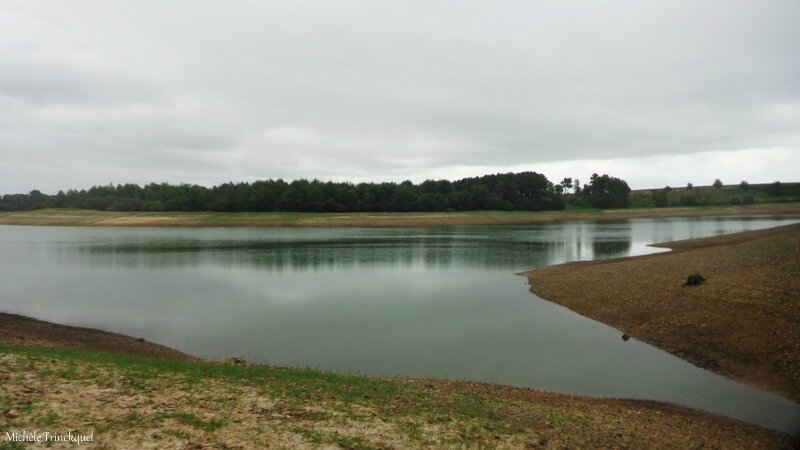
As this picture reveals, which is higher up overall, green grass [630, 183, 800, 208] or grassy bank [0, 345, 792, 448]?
green grass [630, 183, 800, 208]

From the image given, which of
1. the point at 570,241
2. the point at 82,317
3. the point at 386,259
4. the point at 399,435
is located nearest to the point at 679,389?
the point at 399,435

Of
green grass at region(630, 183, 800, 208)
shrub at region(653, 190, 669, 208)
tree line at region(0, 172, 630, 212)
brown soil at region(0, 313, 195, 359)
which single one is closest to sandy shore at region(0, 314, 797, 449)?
brown soil at region(0, 313, 195, 359)

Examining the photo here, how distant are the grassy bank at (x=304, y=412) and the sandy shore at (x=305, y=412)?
0.02 meters

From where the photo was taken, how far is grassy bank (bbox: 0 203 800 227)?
89250 millimetres

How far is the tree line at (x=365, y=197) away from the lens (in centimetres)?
11075

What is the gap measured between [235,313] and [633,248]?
3652 cm

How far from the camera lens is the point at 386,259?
120 ft

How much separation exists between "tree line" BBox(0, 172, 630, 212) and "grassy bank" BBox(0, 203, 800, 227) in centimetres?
1255

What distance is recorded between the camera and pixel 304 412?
7453mm

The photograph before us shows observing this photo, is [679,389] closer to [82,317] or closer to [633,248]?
[82,317]

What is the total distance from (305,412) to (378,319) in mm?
10072

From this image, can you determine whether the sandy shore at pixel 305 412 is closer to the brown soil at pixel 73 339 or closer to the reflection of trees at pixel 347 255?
the brown soil at pixel 73 339

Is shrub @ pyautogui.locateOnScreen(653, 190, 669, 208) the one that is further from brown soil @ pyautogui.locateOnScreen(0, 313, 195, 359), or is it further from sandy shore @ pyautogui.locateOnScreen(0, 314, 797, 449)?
brown soil @ pyautogui.locateOnScreen(0, 313, 195, 359)

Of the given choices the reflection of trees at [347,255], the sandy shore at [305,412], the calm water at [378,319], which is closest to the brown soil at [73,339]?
the calm water at [378,319]
